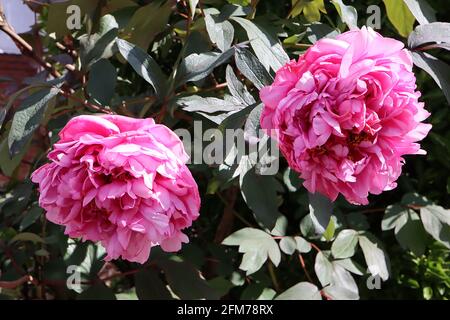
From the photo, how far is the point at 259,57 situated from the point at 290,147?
8.4 inches

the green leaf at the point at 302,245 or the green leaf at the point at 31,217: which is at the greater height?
the green leaf at the point at 31,217

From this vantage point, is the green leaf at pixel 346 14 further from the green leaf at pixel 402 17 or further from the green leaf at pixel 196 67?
the green leaf at pixel 196 67

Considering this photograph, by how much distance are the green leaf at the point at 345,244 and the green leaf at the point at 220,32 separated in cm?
56

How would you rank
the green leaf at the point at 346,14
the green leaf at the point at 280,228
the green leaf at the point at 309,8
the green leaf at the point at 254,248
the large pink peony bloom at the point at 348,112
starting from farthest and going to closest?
the green leaf at the point at 280,228 → the green leaf at the point at 254,248 → the green leaf at the point at 309,8 → the green leaf at the point at 346,14 → the large pink peony bloom at the point at 348,112

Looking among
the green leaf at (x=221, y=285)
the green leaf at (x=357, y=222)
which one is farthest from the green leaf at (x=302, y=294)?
the green leaf at (x=357, y=222)

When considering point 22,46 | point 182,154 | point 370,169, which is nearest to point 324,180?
point 370,169

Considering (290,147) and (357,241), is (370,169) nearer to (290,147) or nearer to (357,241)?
(290,147)

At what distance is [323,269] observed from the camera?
52.7 inches

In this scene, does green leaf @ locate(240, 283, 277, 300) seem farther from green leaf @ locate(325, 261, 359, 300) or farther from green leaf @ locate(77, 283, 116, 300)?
green leaf @ locate(77, 283, 116, 300)

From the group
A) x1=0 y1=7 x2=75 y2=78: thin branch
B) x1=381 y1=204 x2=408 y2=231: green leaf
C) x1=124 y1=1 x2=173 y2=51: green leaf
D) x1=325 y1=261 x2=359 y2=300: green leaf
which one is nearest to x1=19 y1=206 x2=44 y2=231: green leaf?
x1=0 y1=7 x2=75 y2=78: thin branch

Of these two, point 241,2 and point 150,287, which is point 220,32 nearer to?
point 241,2

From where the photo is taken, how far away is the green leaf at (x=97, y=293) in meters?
1.29

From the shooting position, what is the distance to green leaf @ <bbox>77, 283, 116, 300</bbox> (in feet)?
4.23

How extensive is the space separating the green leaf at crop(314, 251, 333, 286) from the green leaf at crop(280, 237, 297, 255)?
6 centimetres
